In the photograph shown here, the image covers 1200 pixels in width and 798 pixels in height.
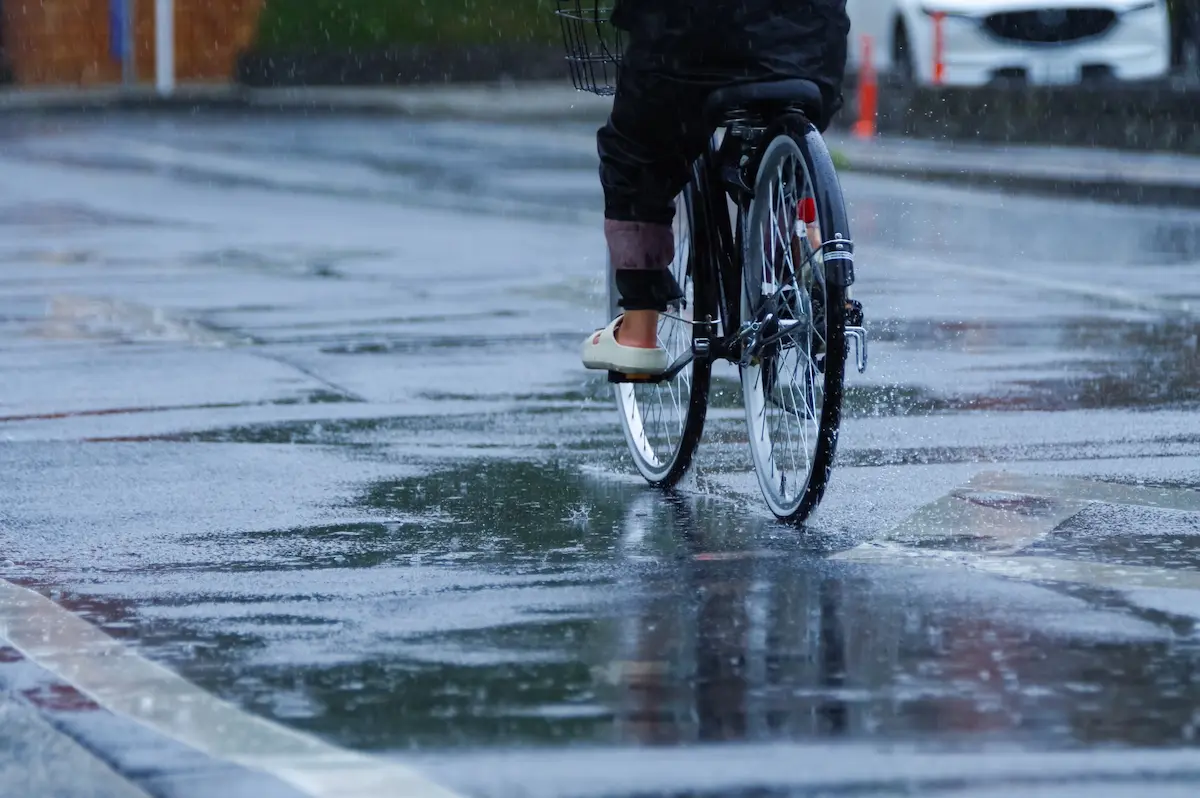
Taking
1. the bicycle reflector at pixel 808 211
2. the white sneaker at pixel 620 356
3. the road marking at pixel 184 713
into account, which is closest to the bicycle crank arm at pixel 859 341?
the bicycle reflector at pixel 808 211

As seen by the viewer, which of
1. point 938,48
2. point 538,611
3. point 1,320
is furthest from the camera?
point 938,48

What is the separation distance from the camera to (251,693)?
4652 mm

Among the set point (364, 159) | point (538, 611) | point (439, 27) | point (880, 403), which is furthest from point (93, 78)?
point (538, 611)

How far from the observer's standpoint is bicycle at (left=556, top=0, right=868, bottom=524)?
5.92 meters

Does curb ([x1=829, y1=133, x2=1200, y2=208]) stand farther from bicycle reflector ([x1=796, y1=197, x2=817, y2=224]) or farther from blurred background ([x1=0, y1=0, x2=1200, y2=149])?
bicycle reflector ([x1=796, y1=197, x2=817, y2=224])

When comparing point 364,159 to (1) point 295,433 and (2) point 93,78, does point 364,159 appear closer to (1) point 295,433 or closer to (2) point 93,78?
(1) point 295,433

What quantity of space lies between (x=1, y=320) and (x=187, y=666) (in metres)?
6.80

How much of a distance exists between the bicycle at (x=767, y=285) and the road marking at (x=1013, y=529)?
27cm

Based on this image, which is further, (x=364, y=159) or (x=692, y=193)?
(x=364, y=159)

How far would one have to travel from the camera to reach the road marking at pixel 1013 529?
5.56 meters

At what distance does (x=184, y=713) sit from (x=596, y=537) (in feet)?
5.88

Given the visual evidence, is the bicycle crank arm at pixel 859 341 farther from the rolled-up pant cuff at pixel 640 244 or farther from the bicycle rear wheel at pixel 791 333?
the rolled-up pant cuff at pixel 640 244

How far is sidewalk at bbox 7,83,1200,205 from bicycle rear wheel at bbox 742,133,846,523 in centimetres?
1145

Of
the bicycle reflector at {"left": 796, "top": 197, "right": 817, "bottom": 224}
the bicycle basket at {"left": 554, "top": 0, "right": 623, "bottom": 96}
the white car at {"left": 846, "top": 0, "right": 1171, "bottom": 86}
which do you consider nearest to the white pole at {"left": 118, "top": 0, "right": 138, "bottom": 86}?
the white car at {"left": 846, "top": 0, "right": 1171, "bottom": 86}
